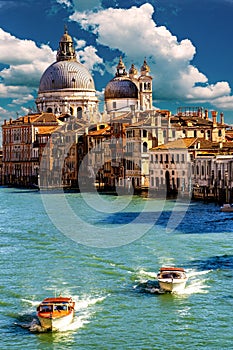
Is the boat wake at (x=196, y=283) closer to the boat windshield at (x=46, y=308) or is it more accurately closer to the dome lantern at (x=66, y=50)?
the boat windshield at (x=46, y=308)

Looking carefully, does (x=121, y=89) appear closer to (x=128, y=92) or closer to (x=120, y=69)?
(x=128, y=92)

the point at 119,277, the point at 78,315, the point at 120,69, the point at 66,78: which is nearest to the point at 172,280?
the point at 119,277

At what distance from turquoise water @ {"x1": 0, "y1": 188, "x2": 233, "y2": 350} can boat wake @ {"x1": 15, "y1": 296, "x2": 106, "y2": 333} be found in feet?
0.07

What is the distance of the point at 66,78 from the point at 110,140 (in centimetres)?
2602

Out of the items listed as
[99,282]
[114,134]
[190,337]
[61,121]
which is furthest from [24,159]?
[190,337]

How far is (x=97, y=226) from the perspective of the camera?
28062 mm

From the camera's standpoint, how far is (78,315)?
14.5m

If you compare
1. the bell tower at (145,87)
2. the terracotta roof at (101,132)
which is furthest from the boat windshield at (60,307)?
the bell tower at (145,87)

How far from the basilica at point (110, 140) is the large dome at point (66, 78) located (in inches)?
4.2

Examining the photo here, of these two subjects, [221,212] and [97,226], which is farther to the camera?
[221,212]

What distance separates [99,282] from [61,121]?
171ft

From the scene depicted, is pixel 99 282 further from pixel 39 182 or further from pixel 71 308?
pixel 39 182

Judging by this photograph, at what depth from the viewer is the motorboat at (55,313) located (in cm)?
1367

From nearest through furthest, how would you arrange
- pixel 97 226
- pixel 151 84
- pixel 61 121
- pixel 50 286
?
pixel 50 286 → pixel 97 226 → pixel 61 121 → pixel 151 84
